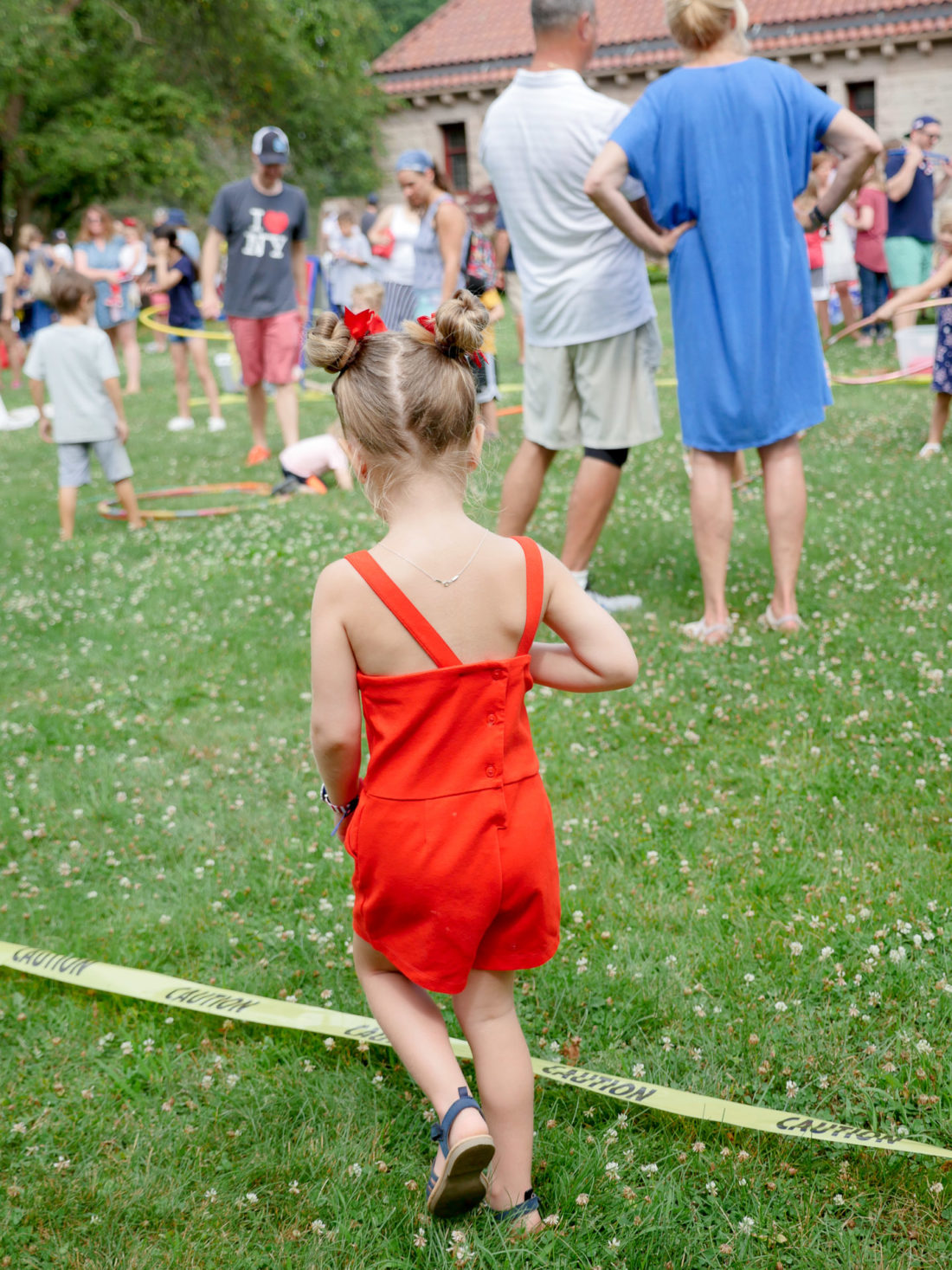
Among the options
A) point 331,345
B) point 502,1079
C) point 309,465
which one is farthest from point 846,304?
point 502,1079

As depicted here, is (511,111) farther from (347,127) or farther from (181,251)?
(347,127)

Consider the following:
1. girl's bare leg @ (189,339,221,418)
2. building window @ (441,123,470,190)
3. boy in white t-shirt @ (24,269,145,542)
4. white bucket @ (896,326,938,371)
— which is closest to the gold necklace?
boy in white t-shirt @ (24,269,145,542)

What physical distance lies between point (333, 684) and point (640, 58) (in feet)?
119

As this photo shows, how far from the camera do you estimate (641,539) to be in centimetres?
695

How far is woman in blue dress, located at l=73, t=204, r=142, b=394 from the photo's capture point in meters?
16.4

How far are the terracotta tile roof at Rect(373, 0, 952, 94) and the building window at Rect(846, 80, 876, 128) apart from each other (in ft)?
6.13

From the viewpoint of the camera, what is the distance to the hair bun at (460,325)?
2139mm

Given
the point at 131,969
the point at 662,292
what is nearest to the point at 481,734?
the point at 131,969

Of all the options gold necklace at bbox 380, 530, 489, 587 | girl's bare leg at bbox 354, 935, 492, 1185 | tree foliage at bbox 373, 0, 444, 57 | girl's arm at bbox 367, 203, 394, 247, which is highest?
tree foliage at bbox 373, 0, 444, 57

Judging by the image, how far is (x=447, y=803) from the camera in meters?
2.16

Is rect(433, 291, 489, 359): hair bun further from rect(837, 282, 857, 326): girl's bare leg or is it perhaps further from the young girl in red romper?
rect(837, 282, 857, 326): girl's bare leg

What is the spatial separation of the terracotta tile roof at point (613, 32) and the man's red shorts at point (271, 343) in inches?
1080

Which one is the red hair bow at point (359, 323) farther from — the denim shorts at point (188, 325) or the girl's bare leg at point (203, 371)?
the denim shorts at point (188, 325)

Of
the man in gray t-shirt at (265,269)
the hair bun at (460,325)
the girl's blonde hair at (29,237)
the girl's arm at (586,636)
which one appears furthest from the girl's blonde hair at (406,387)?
the girl's blonde hair at (29,237)
